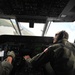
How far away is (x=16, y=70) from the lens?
185 cm

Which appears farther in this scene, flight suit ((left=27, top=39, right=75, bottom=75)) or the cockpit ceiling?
the cockpit ceiling

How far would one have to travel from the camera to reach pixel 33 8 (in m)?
4.45

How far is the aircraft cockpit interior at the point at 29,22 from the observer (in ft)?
6.82

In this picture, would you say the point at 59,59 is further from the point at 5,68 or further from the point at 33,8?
the point at 33,8

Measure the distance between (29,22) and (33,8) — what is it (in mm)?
1405

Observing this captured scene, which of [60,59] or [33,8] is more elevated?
[33,8]

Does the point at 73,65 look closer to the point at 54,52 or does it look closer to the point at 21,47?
the point at 54,52

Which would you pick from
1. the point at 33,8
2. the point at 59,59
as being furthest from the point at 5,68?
the point at 33,8

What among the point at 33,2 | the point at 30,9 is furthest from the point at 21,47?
the point at 30,9

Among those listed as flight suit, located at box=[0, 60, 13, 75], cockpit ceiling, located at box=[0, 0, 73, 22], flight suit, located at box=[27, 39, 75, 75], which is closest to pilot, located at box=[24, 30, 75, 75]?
flight suit, located at box=[27, 39, 75, 75]

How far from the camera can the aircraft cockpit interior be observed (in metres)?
2.08

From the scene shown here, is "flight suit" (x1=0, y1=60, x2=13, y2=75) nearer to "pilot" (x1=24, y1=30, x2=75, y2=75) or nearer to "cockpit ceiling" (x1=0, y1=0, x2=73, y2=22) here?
"pilot" (x1=24, y1=30, x2=75, y2=75)

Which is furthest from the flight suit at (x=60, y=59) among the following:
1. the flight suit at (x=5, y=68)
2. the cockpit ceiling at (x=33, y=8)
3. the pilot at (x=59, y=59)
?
the cockpit ceiling at (x=33, y=8)

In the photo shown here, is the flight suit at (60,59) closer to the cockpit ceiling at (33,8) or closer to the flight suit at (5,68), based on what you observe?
the flight suit at (5,68)
